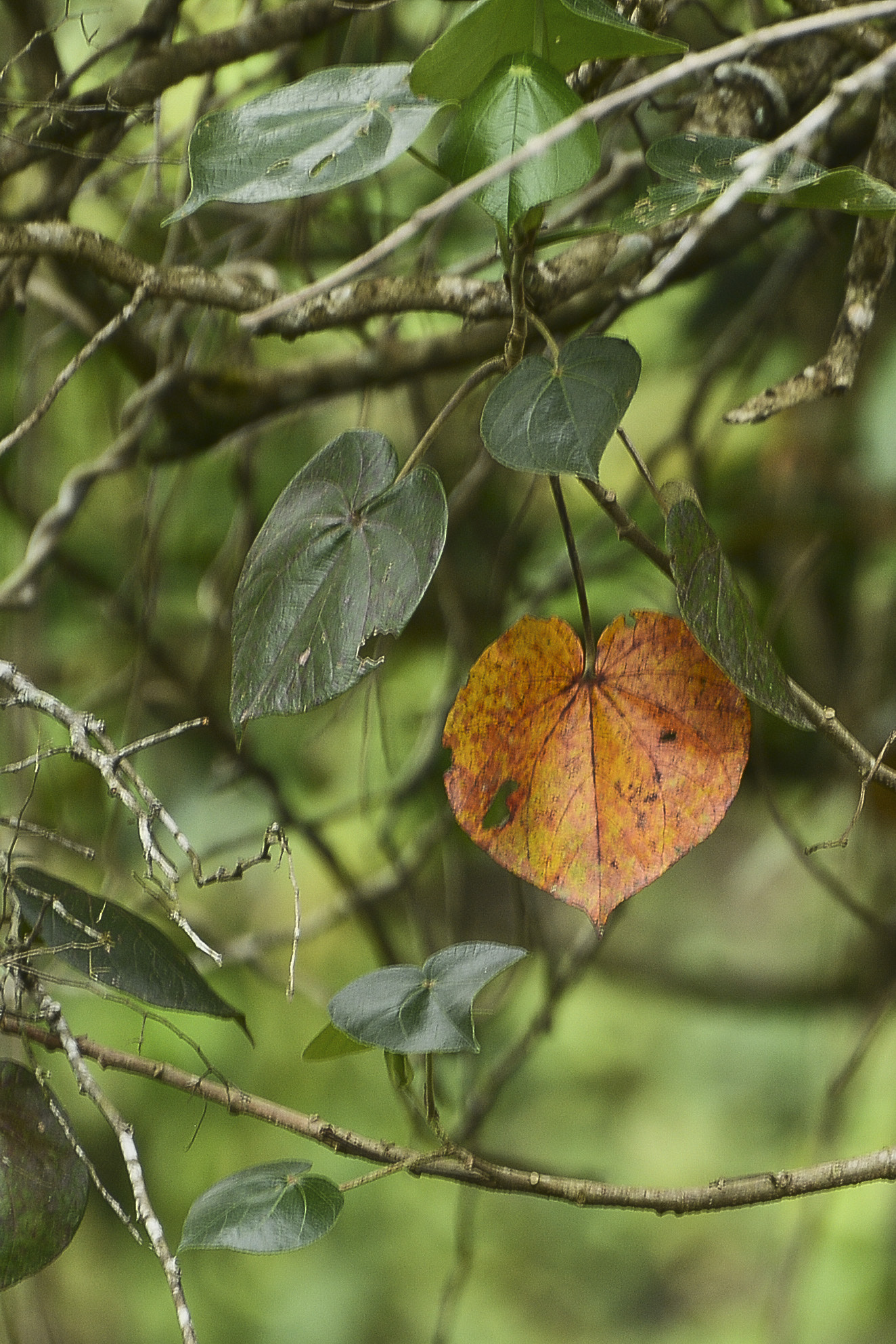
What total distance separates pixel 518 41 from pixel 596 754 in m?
0.26

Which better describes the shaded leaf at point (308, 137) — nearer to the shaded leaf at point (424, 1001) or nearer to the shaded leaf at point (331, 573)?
the shaded leaf at point (331, 573)

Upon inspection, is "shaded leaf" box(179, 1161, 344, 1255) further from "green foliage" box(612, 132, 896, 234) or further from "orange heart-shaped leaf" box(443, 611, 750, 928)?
"green foliage" box(612, 132, 896, 234)

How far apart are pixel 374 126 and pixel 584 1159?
4.38 ft

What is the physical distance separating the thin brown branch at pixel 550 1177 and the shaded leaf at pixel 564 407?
249mm

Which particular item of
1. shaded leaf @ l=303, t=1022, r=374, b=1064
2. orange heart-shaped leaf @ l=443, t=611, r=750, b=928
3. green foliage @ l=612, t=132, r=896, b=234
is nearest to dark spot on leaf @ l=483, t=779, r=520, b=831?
orange heart-shaped leaf @ l=443, t=611, r=750, b=928

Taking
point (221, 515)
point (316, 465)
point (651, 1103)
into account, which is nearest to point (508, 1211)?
point (651, 1103)

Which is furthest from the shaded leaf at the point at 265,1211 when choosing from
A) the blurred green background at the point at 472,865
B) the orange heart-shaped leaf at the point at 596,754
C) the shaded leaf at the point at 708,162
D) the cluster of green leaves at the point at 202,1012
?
the blurred green background at the point at 472,865

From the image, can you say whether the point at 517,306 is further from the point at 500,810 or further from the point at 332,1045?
the point at 332,1045

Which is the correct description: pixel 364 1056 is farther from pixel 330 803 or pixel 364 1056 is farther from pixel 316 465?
pixel 316 465

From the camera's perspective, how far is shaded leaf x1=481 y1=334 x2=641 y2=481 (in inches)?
13.8

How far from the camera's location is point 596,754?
0.41m

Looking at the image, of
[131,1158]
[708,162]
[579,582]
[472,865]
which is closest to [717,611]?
[579,582]

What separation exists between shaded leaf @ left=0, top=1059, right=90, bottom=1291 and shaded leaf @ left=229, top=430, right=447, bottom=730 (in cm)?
17

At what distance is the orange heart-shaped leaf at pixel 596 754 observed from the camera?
39 centimetres
